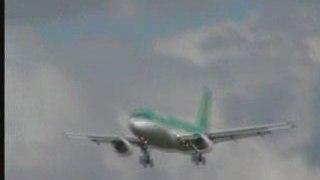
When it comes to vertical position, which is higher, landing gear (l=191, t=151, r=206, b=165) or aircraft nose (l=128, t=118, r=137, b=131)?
aircraft nose (l=128, t=118, r=137, b=131)

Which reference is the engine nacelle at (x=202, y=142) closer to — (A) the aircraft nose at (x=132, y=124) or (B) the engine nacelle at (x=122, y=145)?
(A) the aircraft nose at (x=132, y=124)

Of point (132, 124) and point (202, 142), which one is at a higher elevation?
point (132, 124)

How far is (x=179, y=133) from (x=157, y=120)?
185cm

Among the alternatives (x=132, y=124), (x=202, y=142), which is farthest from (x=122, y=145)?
(x=202, y=142)

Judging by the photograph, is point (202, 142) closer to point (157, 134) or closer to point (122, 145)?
point (157, 134)

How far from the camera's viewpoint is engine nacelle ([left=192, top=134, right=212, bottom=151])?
215 feet

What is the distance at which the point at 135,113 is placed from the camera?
71.2 m

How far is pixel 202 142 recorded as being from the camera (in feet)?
219

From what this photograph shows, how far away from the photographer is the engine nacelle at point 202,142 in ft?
215

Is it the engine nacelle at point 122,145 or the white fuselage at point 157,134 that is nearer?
the engine nacelle at point 122,145

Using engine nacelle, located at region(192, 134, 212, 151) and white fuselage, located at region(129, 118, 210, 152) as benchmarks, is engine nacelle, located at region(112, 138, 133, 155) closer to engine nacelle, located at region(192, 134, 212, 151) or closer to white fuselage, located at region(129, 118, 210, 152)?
white fuselage, located at region(129, 118, 210, 152)
